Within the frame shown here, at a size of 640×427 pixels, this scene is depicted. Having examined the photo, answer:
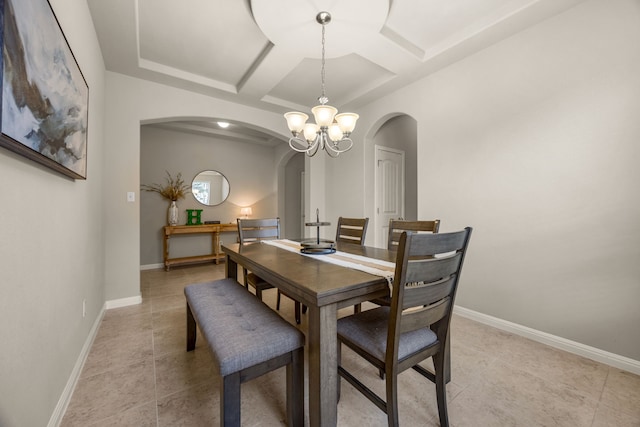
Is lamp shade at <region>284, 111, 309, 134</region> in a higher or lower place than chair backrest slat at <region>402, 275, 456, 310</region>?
higher

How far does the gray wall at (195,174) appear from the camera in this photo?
177 inches

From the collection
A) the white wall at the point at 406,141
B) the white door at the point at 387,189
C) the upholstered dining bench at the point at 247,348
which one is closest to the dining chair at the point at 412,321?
the upholstered dining bench at the point at 247,348

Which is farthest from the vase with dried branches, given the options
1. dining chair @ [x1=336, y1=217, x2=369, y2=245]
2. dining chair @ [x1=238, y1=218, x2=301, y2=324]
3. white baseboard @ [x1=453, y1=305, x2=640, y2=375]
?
white baseboard @ [x1=453, y1=305, x2=640, y2=375]

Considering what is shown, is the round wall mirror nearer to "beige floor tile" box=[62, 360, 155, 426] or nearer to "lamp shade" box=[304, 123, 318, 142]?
"lamp shade" box=[304, 123, 318, 142]

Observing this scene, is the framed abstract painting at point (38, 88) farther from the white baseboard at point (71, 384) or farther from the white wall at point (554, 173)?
the white wall at point (554, 173)

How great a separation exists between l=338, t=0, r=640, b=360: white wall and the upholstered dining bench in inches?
82.3

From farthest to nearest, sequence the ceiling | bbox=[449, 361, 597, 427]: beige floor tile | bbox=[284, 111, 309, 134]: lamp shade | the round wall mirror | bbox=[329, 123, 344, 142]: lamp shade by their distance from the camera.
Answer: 1. the round wall mirror
2. bbox=[329, 123, 344, 142]: lamp shade
3. bbox=[284, 111, 309, 134]: lamp shade
4. the ceiling
5. bbox=[449, 361, 597, 427]: beige floor tile

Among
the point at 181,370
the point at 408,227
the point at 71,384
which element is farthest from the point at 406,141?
the point at 71,384

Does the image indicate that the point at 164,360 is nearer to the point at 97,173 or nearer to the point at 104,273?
the point at 104,273

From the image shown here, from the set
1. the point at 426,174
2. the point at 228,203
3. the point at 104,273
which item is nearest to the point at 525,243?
the point at 426,174

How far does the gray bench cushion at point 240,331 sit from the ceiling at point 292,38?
2.12 m

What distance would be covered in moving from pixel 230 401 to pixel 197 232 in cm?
409

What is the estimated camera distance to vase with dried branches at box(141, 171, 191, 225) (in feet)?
14.6

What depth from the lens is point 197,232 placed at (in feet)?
15.1
